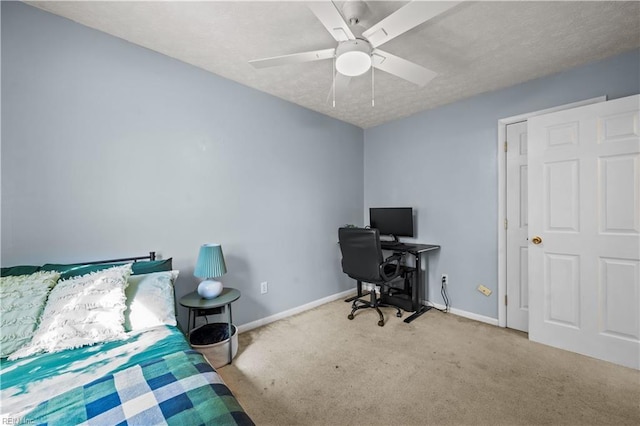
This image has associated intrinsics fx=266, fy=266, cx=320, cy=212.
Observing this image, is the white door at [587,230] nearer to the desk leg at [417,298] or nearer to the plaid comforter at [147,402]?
the desk leg at [417,298]

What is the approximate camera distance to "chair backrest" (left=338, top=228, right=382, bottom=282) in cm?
287

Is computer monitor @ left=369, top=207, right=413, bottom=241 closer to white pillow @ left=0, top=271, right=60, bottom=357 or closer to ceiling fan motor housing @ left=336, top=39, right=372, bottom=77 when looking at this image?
ceiling fan motor housing @ left=336, top=39, right=372, bottom=77

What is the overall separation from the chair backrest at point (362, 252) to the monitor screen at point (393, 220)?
2.24 ft

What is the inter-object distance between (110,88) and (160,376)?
2118 mm

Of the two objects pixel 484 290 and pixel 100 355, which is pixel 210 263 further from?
pixel 484 290

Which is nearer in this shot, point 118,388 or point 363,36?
point 118,388

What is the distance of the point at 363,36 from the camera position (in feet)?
5.08

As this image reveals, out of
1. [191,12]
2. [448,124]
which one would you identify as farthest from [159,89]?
[448,124]

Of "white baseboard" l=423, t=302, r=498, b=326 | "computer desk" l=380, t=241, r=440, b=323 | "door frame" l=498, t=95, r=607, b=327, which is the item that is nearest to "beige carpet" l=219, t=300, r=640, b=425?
"white baseboard" l=423, t=302, r=498, b=326

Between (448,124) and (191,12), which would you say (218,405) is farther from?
(448,124)

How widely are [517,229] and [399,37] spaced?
228 centimetres

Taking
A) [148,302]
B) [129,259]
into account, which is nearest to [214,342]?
[148,302]

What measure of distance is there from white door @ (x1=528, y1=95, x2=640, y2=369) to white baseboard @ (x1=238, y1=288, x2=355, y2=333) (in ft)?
7.11

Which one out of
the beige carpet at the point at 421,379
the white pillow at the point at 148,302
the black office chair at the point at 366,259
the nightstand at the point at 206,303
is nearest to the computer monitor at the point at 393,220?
the black office chair at the point at 366,259
